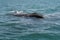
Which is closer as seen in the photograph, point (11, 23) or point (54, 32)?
point (54, 32)

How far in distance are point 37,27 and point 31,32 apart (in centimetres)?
115

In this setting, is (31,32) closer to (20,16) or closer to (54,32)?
(54,32)

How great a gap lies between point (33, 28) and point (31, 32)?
0.81 m

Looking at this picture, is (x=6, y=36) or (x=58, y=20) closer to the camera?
(x=6, y=36)

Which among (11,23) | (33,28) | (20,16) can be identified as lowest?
(33,28)

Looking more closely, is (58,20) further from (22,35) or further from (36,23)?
(22,35)

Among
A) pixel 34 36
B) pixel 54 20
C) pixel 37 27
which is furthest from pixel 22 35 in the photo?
pixel 54 20

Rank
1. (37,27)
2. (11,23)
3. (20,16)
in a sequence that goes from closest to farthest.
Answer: (37,27) < (11,23) < (20,16)

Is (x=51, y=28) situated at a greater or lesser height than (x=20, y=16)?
lesser

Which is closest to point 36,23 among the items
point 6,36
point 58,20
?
point 58,20

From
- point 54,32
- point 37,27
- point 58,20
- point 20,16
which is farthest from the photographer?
point 20,16

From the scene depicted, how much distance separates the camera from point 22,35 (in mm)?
13352

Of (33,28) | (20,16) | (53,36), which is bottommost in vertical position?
(53,36)

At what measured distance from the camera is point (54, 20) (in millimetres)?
16953
